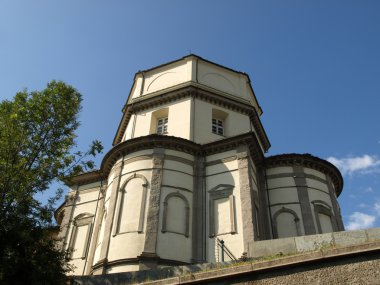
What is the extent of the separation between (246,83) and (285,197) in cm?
1043

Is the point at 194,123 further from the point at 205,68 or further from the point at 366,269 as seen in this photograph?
the point at 366,269

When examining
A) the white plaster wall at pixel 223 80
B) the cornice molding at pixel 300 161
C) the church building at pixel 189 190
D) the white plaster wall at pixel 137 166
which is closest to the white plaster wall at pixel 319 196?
the church building at pixel 189 190

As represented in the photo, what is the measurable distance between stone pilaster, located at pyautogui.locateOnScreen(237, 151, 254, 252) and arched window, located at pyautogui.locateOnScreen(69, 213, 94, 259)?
930 centimetres

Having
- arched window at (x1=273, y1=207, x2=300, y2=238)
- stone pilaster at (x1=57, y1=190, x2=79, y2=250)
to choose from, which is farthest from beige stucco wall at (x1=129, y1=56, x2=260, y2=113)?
arched window at (x1=273, y1=207, x2=300, y2=238)

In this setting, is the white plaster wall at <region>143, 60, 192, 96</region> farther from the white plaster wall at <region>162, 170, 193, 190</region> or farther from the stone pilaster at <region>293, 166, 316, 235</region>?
the stone pilaster at <region>293, 166, 316, 235</region>

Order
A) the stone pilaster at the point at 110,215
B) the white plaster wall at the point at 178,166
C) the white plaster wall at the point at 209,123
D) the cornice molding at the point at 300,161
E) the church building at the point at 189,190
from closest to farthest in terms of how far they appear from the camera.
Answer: the church building at the point at 189,190, the stone pilaster at the point at 110,215, the white plaster wall at the point at 178,166, the cornice molding at the point at 300,161, the white plaster wall at the point at 209,123

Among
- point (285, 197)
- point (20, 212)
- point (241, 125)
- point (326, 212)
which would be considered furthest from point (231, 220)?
point (20, 212)

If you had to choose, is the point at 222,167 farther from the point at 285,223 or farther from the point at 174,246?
the point at 174,246

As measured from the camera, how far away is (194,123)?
23469 millimetres

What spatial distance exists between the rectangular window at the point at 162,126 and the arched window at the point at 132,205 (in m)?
4.75

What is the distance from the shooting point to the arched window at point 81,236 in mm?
21312

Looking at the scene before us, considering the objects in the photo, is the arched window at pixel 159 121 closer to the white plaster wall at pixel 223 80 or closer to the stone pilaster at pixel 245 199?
the white plaster wall at pixel 223 80

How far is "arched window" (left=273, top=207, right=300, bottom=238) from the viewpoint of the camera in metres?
20.5

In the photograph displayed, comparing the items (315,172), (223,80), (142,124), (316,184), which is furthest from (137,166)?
(315,172)
